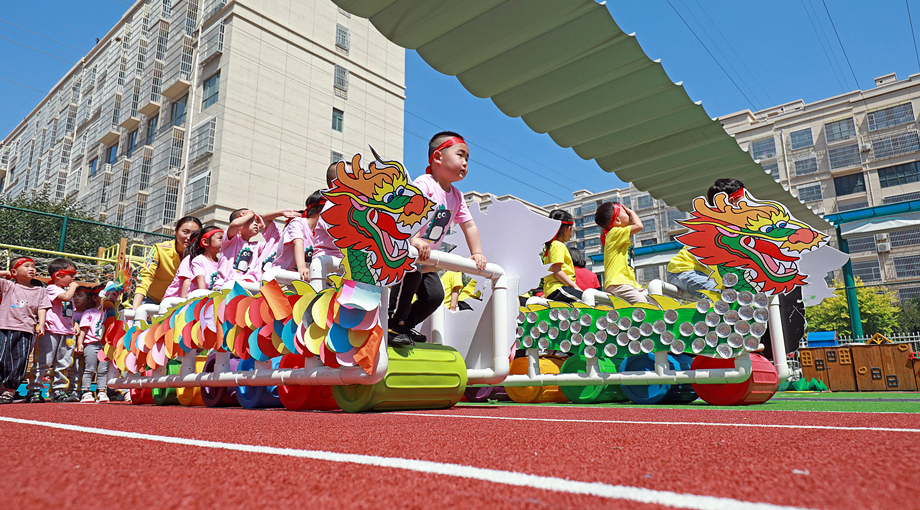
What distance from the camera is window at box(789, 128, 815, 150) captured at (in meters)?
45.4

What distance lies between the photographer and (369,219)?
2.90 meters

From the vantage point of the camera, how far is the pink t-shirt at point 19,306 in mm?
5211

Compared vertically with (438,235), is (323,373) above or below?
below

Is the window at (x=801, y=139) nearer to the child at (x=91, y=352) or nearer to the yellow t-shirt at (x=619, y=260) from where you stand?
the yellow t-shirt at (x=619, y=260)

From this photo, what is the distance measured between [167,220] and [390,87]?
479 inches

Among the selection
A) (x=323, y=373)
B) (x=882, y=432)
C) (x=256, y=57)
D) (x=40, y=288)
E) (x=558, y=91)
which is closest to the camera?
(x=882, y=432)

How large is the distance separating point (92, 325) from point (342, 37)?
22842mm

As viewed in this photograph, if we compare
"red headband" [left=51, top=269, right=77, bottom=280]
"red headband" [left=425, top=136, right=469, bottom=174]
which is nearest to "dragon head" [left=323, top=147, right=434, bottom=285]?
"red headband" [left=425, top=136, right=469, bottom=174]

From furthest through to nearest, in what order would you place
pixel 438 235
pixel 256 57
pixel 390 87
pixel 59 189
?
pixel 59 189, pixel 390 87, pixel 256 57, pixel 438 235

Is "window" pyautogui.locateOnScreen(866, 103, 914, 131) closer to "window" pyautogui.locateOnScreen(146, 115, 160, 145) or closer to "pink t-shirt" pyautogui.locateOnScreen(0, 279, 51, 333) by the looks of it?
"window" pyautogui.locateOnScreen(146, 115, 160, 145)

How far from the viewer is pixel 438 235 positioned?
137 inches

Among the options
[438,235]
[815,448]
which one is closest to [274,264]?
[438,235]

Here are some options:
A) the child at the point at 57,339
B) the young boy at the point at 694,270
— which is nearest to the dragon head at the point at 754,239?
the young boy at the point at 694,270

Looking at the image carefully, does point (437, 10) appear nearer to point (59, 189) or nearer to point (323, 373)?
point (323, 373)
